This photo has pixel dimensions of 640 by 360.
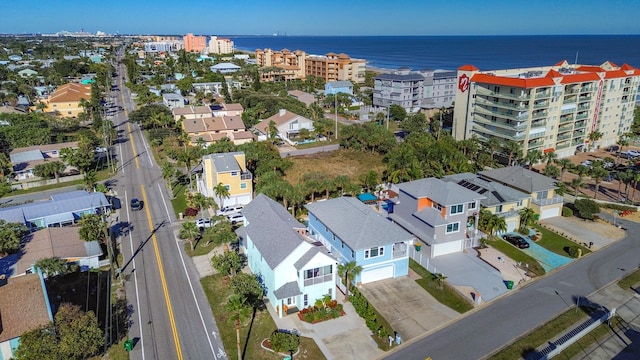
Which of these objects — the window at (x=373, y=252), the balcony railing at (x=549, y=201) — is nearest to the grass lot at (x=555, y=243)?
the balcony railing at (x=549, y=201)

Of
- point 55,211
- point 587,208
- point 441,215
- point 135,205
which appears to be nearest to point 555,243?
point 587,208

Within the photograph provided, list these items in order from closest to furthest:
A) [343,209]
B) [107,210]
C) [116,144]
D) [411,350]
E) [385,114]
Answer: [411,350] < [343,209] < [107,210] < [116,144] < [385,114]

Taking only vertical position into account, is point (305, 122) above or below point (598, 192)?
above

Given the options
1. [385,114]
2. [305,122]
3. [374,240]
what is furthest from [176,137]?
[374,240]

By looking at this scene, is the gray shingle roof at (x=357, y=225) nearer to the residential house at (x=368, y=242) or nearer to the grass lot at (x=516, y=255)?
the residential house at (x=368, y=242)

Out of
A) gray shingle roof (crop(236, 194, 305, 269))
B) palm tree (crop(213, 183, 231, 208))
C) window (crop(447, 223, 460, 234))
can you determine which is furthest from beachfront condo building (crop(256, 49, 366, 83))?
gray shingle roof (crop(236, 194, 305, 269))

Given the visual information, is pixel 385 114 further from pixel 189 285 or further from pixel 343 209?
pixel 189 285
